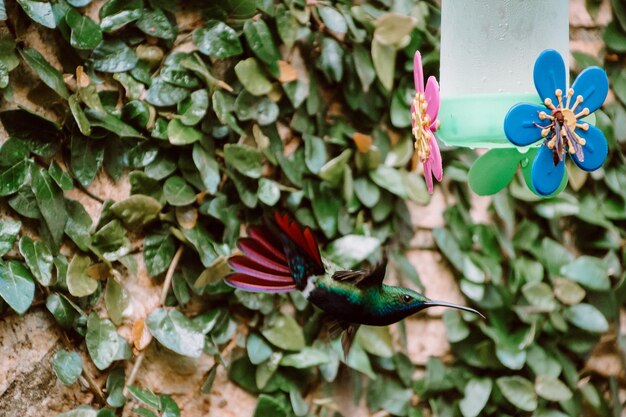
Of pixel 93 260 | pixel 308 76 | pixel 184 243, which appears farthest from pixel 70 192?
pixel 308 76

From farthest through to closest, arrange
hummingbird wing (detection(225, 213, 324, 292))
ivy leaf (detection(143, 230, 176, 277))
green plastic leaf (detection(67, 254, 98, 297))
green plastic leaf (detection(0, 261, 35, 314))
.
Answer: ivy leaf (detection(143, 230, 176, 277)) < green plastic leaf (detection(67, 254, 98, 297)) < green plastic leaf (detection(0, 261, 35, 314)) < hummingbird wing (detection(225, 213, 324, 292))

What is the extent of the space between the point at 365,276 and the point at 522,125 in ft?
0.76

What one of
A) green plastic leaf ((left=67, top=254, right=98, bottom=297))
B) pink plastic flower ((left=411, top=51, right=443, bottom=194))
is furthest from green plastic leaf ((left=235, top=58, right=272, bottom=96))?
pink plastic flower ((left=411, top=51, right=443, bottom=194))

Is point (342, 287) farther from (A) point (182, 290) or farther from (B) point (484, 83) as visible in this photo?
(A) point (182, 290)

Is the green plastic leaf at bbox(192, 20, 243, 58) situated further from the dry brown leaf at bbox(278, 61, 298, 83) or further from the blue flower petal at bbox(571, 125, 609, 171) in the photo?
the blue flower petal at bbox(571, 125, 609, 171)

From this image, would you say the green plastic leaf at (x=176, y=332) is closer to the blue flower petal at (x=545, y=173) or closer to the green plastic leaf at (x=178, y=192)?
the green plastic leaf at (x=178, y=192)

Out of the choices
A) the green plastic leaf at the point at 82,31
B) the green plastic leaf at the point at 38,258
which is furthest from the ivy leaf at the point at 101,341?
the green plastic leaf at the point at 82,31

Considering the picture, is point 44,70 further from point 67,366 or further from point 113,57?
point 67,366

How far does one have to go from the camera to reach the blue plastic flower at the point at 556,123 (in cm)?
85

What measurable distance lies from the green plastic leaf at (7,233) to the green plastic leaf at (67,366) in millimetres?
226

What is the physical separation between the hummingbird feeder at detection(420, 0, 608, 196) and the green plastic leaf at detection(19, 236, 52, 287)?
80cm

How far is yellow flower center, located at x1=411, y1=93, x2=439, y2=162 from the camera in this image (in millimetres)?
988

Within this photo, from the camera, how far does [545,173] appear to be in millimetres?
891

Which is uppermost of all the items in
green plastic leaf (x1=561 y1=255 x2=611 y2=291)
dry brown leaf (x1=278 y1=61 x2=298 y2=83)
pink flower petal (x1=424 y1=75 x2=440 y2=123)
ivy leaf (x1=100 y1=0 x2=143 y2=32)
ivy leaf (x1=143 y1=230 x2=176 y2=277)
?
pink flower petal (x1=424 y1=75 x2=440 y2=123)
